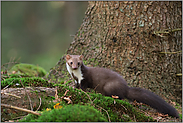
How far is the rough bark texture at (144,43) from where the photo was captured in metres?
5.15

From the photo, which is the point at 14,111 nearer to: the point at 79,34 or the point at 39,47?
the point at 79,34

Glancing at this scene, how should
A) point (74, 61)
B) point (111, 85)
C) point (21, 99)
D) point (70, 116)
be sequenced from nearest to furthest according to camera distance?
point (70, 116) < point (21, 99) < point (111, 85) < point (74, 61)

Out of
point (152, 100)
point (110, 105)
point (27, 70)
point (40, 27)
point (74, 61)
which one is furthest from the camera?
point (40, 27)

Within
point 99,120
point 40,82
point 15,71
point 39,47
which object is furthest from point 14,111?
point 39,47

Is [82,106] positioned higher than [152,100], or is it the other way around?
[82,106]

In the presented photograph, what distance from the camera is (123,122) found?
3.15 meters

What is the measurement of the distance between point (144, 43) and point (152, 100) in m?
1.72

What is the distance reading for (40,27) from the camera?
18609 millimetres

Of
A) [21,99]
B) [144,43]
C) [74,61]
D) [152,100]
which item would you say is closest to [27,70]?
[74,61]

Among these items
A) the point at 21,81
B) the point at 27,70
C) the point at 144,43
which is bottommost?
the point at 27,70

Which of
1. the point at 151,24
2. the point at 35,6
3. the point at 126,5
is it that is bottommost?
the point at 151,24

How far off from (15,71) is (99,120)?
5114mm

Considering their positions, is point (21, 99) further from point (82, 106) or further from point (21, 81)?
point (82, 106)

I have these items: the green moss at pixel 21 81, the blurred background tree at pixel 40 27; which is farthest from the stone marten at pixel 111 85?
the blurred background tree at pixel 40 27
